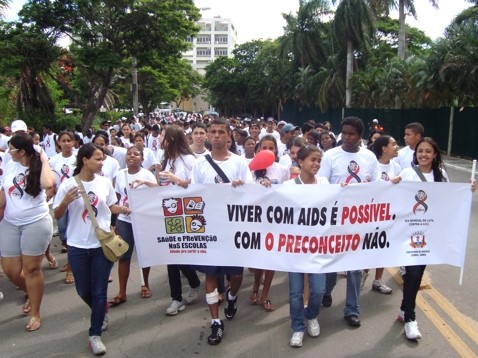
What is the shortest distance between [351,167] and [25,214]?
3.02 metres

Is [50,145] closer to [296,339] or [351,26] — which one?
[296,339]

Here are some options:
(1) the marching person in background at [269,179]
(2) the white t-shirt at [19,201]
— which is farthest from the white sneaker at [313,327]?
(2) the white t-shirt at [19,201]

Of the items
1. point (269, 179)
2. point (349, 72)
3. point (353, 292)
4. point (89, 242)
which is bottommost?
point (353, 292)

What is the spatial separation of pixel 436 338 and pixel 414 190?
1322 mm

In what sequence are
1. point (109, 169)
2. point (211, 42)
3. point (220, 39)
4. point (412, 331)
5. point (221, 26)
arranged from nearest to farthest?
point (412, 331) < point (109, 169) < point (211, 42) < point (221, 26) < point (220, 39)

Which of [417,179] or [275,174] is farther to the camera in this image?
[275,174]

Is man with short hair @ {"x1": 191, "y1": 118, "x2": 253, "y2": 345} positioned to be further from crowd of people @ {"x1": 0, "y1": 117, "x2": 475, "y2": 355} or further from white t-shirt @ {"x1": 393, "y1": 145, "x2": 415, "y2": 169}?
white t-shirt @ {"x1": 393, "y1": 145, "x2": 415, "y2": 169}

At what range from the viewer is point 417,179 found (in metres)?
4.44

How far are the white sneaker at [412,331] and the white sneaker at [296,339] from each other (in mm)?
922

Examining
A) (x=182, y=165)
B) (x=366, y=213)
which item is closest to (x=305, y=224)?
(x=366, y=213)

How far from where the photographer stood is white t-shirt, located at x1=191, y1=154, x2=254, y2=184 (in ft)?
14.5

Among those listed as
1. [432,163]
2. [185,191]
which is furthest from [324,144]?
[185,191]

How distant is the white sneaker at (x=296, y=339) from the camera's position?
13.6 feet

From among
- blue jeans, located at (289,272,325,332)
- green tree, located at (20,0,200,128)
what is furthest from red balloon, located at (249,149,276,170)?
green tree, located at (20,0,200,128)
